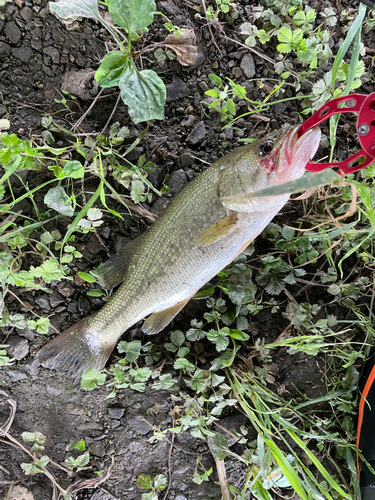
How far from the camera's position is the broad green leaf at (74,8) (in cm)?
147

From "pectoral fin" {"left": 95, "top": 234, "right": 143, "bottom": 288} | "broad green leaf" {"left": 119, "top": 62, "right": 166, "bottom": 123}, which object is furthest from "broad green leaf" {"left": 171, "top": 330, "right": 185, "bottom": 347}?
"broad green leaf" {"left": 119, "top": 62, "right": 166, "bottom": 123}

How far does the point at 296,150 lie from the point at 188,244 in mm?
626

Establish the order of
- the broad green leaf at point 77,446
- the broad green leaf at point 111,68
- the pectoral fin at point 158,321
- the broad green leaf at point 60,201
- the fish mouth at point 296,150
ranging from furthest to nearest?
1. the broad green leaf at point 77,446
2. the pectoral fin at point 158,321
3. the broad green leaf at point 60,201
4. the broad green leaf at point 111,68
5. the fish mouth at point 296,150

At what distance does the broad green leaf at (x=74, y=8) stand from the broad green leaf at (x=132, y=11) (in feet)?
0.55

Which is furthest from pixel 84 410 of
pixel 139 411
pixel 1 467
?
pixel 1 467

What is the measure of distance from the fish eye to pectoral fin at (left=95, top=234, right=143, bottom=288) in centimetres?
77

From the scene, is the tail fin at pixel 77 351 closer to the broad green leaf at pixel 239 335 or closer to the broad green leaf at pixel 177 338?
the broad green leaf at pixel 177 338

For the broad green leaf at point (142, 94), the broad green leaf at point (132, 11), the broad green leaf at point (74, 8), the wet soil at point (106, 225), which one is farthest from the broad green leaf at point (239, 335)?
the broad green leaf at point (74, 8)

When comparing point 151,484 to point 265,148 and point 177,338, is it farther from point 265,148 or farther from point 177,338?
point 265,148

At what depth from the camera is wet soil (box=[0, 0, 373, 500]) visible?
1781 millimetres

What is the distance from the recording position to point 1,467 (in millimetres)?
1827

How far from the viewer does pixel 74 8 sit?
1487 millimetres

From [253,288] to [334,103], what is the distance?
95 centimetres

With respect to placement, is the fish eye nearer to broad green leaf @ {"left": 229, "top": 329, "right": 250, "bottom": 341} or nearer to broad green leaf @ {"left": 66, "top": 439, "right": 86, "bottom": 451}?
broad green leaf @ {"left": 229, "top": 329, "right": 250, "bottom": 341}
